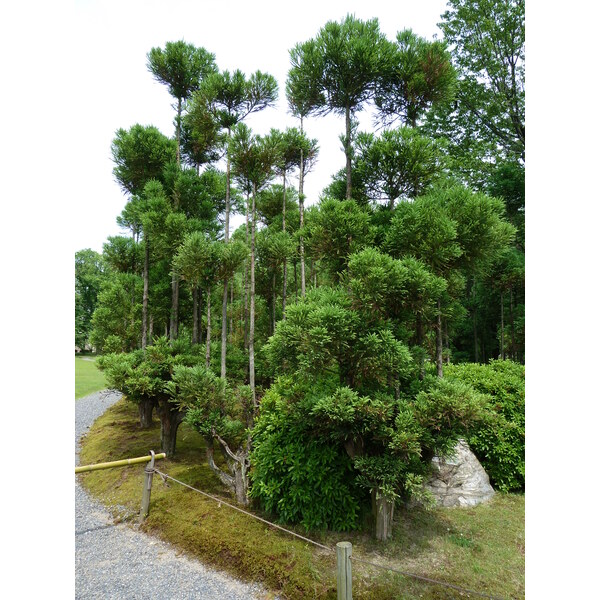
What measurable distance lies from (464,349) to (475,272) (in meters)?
9.49

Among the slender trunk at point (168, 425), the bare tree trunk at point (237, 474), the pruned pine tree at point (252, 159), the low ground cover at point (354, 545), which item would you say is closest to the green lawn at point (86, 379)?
the slender trunk at point (168, 425)

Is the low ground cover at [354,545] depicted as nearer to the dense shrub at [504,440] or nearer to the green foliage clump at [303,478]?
the green foliage clump at [303,478]

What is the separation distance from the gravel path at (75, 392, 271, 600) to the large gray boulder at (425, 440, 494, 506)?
8.10 feet

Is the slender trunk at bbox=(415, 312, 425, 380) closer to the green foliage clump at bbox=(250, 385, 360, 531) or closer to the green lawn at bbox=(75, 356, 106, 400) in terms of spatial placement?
the green foliage clump at bbox=(250, 385, 360, 531)

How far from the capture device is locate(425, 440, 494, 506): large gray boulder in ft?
14.4

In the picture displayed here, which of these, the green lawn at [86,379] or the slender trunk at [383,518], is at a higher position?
the slender trunk at [383,518]

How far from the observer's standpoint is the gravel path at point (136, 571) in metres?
2.95

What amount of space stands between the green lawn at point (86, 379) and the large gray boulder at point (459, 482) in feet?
27.7

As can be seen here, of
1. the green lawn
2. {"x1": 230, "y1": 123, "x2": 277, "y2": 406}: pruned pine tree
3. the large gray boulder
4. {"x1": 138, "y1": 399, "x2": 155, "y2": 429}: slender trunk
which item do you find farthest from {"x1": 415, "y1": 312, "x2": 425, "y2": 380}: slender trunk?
the green lawn

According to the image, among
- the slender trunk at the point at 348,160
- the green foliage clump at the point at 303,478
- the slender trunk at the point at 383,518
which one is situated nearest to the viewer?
the slender trunk at the point at 383,518

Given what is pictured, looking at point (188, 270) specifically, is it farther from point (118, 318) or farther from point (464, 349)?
point (464, 349)

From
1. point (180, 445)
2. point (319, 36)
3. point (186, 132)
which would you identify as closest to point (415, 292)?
point (319, 36)

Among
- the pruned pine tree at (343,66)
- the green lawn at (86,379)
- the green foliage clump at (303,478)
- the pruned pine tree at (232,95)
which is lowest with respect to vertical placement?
the green lawn at (86,379)

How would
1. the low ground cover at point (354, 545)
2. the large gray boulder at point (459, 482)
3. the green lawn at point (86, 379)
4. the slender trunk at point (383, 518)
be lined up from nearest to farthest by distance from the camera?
the low ground cover at point (354, 545) → the slender trunk at point (383, 518) → the large gray boulder at point (459, 482) → the green lawn at point (86, 379)
